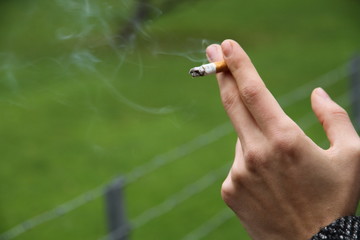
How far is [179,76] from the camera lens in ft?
26.1

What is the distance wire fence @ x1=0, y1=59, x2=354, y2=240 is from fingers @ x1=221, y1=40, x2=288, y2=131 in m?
1.84

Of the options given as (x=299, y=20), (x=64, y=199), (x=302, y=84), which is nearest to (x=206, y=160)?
(x=64, y=199)

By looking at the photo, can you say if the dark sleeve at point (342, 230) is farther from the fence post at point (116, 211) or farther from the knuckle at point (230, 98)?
the fence post at point (116, 211)

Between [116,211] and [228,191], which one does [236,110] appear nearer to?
[228,191]

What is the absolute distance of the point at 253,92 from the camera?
98cm

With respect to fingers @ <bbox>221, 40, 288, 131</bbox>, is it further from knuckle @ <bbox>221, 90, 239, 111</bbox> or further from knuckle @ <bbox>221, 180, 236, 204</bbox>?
knuckle @ <bbox>221, 180, 236, 204</bbox>

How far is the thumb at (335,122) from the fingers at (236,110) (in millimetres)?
132

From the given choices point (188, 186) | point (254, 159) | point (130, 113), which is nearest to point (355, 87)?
point (188, 186)

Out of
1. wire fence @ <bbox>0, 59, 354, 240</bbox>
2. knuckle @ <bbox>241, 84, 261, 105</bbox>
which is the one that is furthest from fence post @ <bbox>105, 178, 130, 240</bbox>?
knuckle @ <bbox>241, 84, 261, 105</bbox>

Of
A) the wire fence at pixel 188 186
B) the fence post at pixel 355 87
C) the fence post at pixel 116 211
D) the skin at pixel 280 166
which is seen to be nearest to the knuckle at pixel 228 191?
the skin at pixel 280 166

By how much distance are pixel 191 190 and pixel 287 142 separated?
348 centimetres

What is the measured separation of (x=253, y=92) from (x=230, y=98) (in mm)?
58

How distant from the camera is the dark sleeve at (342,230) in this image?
94 centimetres

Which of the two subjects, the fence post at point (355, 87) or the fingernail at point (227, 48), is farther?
the fence post at point (355, 87)
